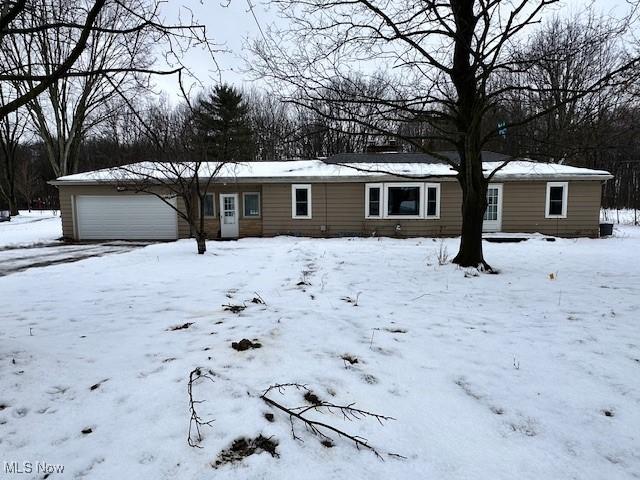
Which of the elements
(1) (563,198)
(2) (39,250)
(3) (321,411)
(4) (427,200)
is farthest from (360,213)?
(3) (321,411)

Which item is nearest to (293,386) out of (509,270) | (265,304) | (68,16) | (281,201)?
(265,304)

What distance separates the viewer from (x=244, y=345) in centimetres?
324

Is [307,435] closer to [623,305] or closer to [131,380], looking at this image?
[131,380]

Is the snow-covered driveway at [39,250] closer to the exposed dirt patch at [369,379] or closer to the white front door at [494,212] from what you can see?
the exposed dirt patch at [369,379]

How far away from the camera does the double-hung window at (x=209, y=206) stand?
49.1 feet

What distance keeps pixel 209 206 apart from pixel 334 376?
13.4m

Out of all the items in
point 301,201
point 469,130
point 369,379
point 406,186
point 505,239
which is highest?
point 469,130

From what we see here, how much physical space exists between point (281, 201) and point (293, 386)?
40.8 ft

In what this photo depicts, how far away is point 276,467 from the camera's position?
1.81 m

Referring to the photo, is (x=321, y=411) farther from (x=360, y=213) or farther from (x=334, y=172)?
(x=334, y=172)

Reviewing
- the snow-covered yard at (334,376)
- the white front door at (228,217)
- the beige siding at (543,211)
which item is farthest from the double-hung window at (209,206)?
the beige siding at (543,211)

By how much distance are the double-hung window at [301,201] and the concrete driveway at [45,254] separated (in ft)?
20.2

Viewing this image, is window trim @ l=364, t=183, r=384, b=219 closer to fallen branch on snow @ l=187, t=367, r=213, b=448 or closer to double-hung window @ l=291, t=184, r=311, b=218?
double-hung window @ l=291, t=184, r=311, b=218

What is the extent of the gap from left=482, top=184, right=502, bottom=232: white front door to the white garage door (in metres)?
12.6
